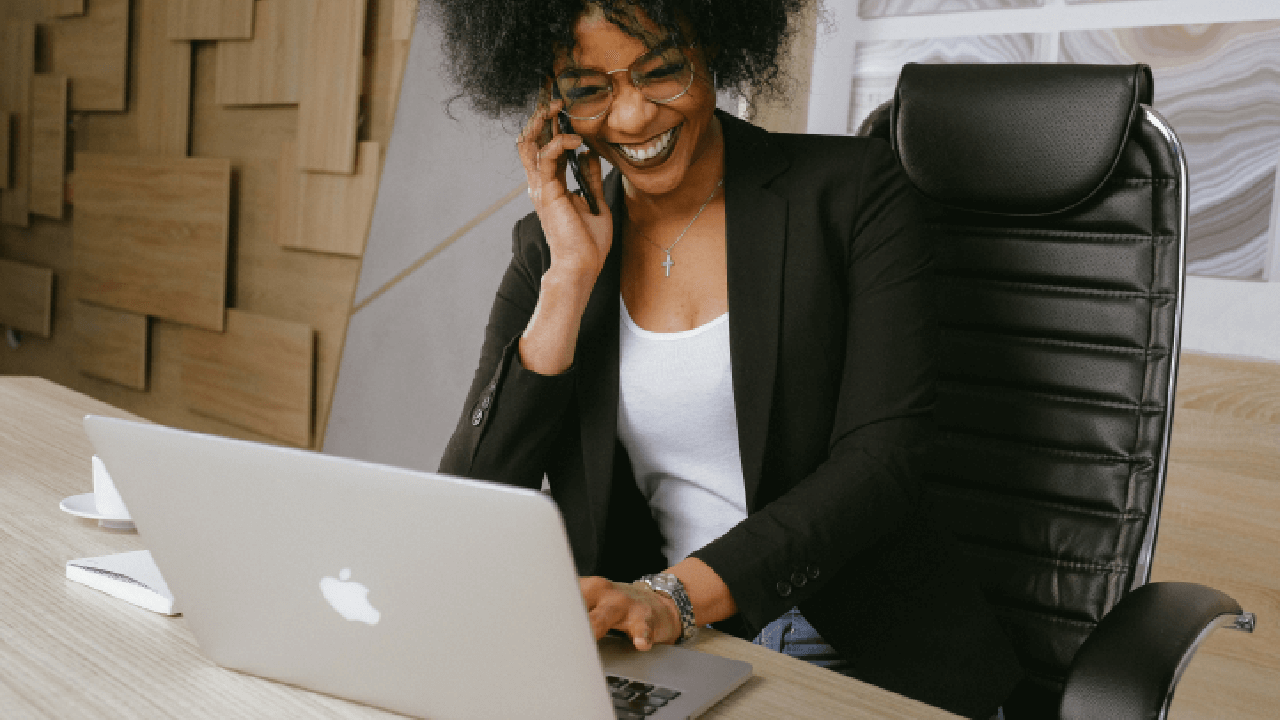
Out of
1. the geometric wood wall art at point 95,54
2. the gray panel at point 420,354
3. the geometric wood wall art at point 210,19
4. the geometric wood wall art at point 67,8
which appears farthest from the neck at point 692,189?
the geometric wood wall art at point 67,8

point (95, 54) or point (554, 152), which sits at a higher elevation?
point (95, 54)

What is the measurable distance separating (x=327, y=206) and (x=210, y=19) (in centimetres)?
85

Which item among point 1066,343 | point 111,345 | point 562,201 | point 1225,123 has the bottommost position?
point 111,345

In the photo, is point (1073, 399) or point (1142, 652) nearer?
point (1142, 652)

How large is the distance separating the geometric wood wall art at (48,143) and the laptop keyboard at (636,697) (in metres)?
4.03

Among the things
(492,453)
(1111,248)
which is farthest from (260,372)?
(1111,248)

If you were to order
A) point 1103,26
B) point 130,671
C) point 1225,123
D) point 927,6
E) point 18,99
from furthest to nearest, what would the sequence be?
point 18,99
point 927,6
point 1103,26
point 1225,123
point 130,671

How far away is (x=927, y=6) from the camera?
205 cm

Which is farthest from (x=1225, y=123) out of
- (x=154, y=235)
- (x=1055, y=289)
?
(x=154, y=235)

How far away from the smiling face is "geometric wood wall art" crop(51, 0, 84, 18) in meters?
3.38

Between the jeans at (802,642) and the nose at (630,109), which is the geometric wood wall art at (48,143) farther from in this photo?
the jeans at (802,642)

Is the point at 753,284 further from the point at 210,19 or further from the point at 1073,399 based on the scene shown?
the point at 210,19

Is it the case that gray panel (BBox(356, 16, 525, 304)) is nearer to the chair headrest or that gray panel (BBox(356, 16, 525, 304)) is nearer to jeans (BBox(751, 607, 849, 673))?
the chair headrest

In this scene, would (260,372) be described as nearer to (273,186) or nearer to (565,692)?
(273,186)
